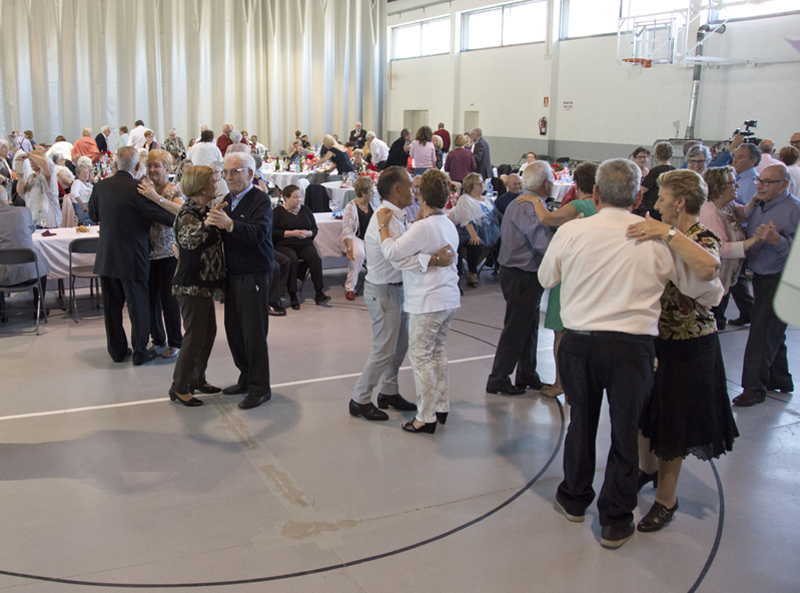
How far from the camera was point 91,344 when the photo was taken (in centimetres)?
492

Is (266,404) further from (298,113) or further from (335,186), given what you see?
(298,113)

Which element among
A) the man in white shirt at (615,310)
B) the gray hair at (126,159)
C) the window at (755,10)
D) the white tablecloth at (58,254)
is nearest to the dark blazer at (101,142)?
the white tablecloth at (58,254)

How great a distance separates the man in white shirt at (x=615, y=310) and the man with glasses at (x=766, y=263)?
1737mm

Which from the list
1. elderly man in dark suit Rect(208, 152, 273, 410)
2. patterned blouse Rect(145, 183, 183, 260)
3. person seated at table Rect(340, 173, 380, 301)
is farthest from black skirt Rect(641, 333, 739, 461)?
person seated at table Rect(340, 173, 380, 301)

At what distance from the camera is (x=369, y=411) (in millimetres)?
3688

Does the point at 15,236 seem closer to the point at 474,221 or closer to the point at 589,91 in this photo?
the point at 474,221

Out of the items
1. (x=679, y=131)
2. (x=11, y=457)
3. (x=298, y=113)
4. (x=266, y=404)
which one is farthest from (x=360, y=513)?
(x=298, y=113)

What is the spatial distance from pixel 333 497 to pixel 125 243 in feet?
7.69

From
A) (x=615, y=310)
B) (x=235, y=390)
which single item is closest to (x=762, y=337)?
(x=615, y=310)

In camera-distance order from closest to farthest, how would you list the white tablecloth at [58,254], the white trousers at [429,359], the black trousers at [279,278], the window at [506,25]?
the white trousers at [429,359]
the white tablecloth at [58,254]
the black trousers at [279,278]
the window at [506,25]

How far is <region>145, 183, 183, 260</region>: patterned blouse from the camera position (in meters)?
4.51

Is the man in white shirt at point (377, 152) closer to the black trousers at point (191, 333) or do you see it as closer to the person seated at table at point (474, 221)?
the person seated at table at point (474, 221)

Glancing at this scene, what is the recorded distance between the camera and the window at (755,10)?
10.7m

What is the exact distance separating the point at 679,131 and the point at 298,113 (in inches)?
447
